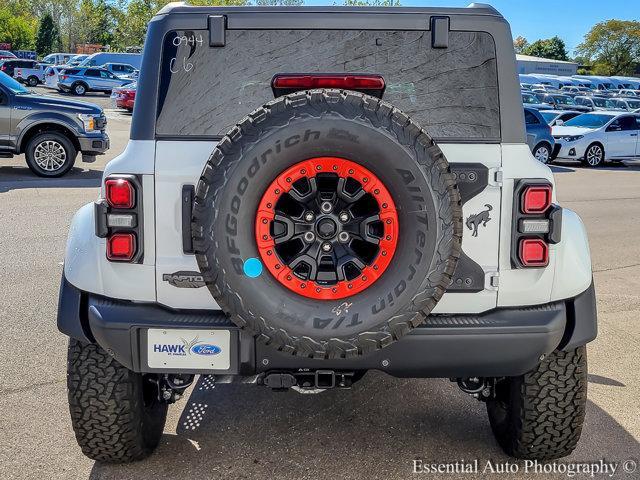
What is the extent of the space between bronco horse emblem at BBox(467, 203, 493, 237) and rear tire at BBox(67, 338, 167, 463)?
1.53 metres

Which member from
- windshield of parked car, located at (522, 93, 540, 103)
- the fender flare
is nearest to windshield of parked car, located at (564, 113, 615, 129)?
windshield of parked car, located at (522, 93, 540, 103)

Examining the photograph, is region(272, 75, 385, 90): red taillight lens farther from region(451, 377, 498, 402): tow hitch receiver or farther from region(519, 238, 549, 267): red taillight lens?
region(451, 377, 498, 402): tow hitch receiver

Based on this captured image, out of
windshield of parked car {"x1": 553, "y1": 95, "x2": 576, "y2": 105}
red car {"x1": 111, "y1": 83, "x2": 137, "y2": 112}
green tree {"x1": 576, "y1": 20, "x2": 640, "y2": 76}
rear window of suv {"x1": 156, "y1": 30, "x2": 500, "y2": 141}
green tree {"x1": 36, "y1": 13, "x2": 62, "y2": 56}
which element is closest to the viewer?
rear window of suv {"x1": 156, "y1": 30, "x2": 500, "y2": 141}

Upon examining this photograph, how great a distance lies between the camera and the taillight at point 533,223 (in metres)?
3.18

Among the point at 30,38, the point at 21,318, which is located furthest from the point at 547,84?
the point at 30,38

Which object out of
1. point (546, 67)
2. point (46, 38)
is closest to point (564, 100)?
point (546, 67)

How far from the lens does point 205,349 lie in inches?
123

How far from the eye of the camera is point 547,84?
5597cm

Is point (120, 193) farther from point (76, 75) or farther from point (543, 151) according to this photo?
point (76, 75)

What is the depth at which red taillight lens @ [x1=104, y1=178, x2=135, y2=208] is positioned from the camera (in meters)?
3.16

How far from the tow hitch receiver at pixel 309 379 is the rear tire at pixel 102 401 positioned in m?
0.59

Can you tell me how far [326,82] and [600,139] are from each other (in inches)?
731

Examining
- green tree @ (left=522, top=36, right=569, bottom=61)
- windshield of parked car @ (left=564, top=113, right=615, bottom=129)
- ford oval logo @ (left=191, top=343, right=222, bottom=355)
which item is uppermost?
green tree @ (left=522, top=36, right=569, bottom=61)

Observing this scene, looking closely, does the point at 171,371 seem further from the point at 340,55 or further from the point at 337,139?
the point at 340,55
